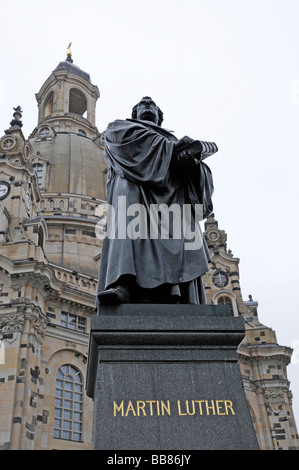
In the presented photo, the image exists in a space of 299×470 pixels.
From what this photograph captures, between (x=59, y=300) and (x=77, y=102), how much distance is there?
35.9 metres

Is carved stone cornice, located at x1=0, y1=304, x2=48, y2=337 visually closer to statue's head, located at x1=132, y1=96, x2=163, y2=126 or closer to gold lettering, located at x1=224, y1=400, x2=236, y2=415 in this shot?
statue's head, located at x1=132, y1=96, x2=163, y2=126

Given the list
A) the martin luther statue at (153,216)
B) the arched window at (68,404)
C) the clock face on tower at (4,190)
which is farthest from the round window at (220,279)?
the martin luther statue at (153,216)

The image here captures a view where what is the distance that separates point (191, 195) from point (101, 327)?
79.1 inches

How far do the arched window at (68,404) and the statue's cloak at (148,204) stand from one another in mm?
19284

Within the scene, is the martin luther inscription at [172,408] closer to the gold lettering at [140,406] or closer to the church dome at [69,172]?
the gold lettering at [140,406]

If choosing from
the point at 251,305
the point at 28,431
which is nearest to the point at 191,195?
the point at 28,431

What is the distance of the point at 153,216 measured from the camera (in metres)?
5.41

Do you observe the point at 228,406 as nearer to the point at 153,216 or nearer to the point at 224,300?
the point at 153,216

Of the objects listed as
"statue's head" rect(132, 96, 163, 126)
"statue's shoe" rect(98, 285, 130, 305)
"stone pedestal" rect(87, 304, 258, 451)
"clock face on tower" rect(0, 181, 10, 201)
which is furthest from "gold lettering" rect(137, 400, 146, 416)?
"clock face on tower" rect(0, 181, 10, 201)

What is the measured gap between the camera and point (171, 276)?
5078 millimetres

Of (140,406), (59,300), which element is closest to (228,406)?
(140,406)

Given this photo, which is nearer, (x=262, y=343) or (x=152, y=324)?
(x=152, y=324)

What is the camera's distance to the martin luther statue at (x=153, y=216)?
5.04 m

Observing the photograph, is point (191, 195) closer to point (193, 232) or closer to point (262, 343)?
point (193, 232)
